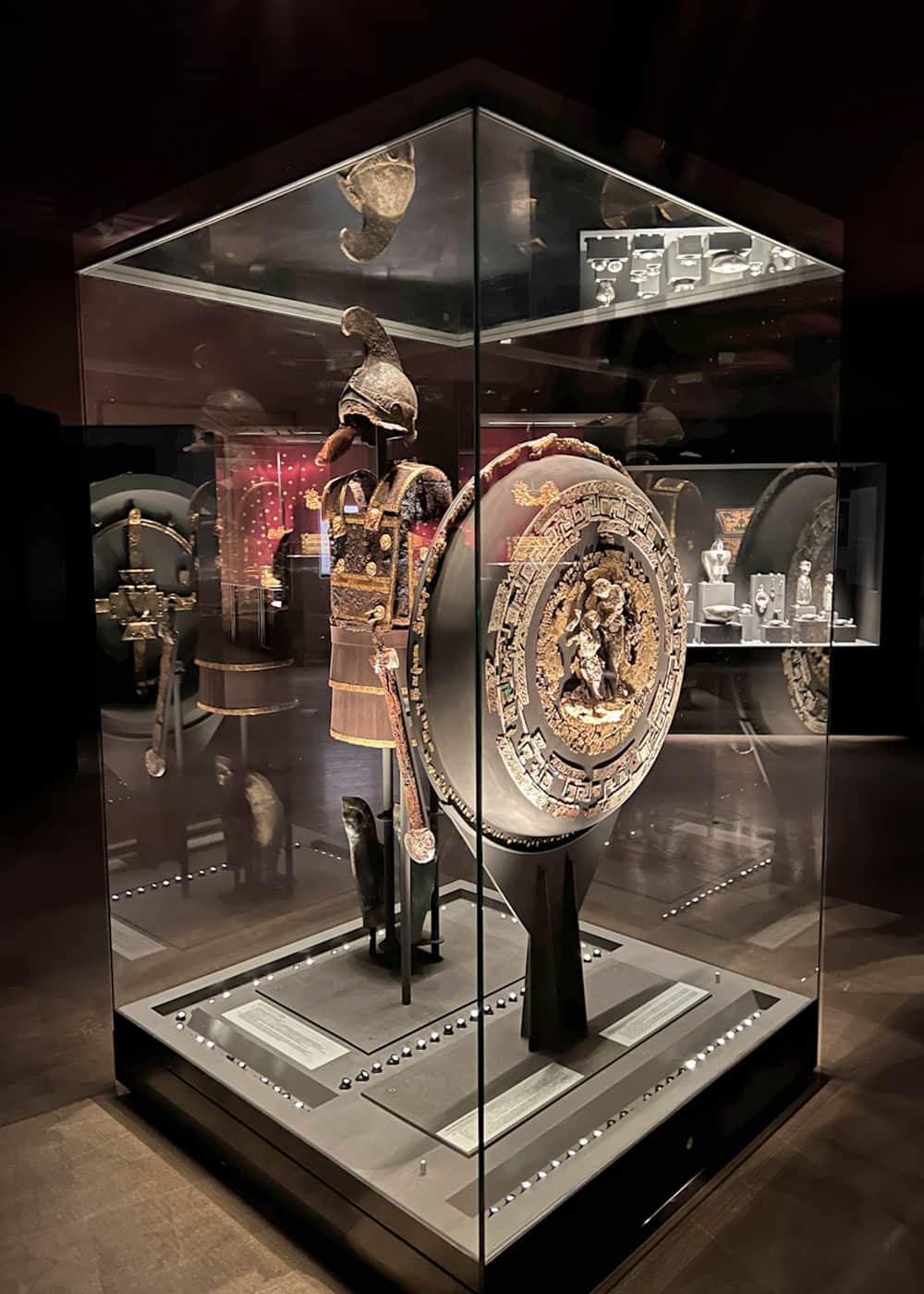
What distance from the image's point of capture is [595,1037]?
2543 millimetres

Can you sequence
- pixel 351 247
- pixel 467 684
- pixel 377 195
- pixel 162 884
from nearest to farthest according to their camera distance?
pixel 467 684 → pixel 377 195 → pixel 351 247 → pixel 162 884

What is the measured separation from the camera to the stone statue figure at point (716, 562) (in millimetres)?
2727

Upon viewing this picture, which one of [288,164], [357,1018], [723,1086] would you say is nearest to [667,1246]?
[723,1086]

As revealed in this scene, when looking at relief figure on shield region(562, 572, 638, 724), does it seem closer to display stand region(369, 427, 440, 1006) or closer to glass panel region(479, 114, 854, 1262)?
glass panel region(479, 114, 854, 1262)

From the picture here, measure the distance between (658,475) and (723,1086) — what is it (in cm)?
154

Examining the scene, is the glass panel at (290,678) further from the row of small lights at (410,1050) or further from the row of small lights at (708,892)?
the row of small lights at (708,892)

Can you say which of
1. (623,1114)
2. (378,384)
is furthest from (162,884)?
(378,384)

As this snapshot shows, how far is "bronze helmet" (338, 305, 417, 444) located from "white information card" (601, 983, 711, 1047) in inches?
63.3

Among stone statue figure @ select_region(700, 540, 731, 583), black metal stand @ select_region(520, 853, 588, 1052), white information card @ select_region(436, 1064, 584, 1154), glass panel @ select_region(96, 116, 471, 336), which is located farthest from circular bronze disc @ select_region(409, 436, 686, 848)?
white information card @ select_region(436, 1064, 584, 1154)

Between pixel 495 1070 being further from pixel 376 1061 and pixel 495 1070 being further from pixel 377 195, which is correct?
pixel 377 195

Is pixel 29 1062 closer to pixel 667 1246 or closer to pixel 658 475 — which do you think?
pixel 667 1246

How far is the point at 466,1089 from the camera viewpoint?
230 cm

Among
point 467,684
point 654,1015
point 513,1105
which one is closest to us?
point 467,684

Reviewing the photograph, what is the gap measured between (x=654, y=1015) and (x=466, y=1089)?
2.07ft
